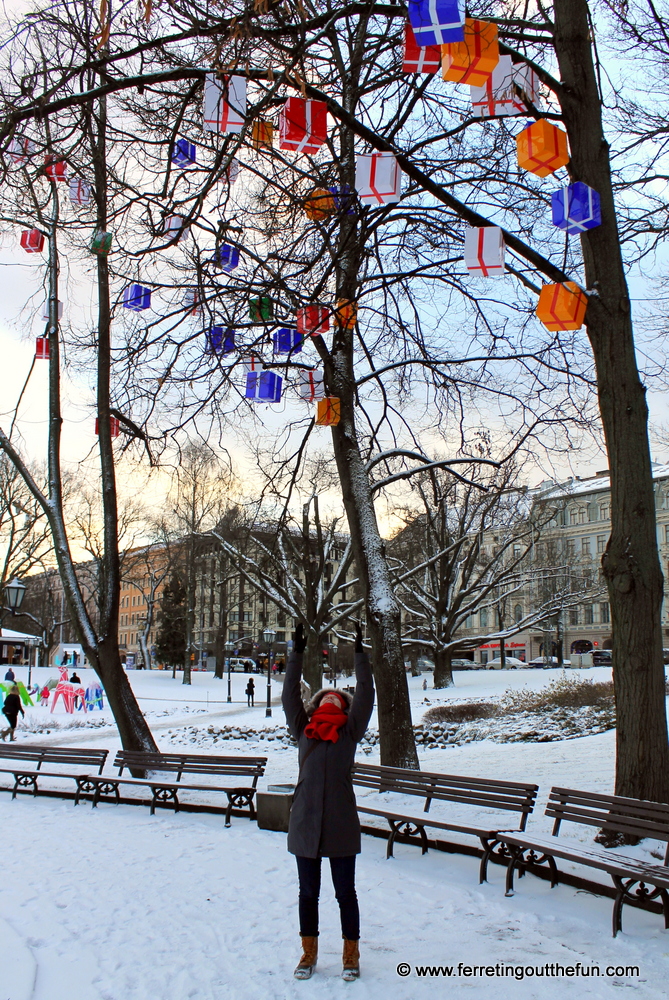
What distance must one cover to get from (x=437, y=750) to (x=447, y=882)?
10827 mm

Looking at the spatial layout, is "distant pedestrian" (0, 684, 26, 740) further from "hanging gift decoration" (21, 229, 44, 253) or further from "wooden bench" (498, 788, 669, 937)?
"wooden bench" (498, 788, 669, 937)

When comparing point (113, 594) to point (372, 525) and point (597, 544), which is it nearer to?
point (372, 525)

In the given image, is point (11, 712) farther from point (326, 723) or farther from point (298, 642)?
Result: point (326, 723)

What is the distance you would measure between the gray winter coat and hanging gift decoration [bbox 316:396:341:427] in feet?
19.2

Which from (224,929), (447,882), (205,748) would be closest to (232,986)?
(224,929)

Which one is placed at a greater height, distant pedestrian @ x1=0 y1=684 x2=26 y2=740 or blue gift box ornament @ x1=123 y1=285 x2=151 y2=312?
blue gift box ornament @ x1=123 y1=285 x2=151 y2=312

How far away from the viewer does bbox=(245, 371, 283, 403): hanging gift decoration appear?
9141 mm

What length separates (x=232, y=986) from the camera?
4.18 metres

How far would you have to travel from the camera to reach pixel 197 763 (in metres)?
10.5

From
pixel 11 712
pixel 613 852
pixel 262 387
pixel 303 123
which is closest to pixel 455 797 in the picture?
pixel 613 852

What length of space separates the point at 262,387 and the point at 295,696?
5173 mm

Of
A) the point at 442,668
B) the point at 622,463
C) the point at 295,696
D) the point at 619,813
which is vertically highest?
the point at 622,463

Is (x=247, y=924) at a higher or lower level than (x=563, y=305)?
lower

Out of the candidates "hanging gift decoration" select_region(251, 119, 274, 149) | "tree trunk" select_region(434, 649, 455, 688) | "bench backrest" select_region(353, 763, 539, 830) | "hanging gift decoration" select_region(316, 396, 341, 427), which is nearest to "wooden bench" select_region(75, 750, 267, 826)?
"bench backrest" select_region(353, 763, 539, 830)
